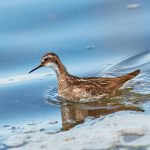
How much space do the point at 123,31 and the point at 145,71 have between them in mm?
1824

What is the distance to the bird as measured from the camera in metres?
12.6

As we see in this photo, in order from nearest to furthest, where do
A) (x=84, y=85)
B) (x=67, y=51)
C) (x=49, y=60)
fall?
(x=84, y=85) → (x=49, y=60) → (x=67, y=51)

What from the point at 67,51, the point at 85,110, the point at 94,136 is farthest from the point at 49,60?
the point at 94,136

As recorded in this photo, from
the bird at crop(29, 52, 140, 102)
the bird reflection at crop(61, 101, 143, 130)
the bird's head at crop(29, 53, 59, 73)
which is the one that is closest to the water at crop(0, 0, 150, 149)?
the bird reflection at crop(61, 101, 143, 130)

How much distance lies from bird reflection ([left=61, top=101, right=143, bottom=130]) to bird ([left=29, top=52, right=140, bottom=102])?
1.37 ft

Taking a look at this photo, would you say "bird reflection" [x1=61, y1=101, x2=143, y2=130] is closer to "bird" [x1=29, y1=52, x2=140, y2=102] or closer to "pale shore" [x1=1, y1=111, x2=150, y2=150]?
"pale shore" [x1=1, y1=111, x2=150, y2=150]

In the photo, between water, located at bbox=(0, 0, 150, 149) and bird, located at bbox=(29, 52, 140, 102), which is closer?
water, located at bbox=(0, 0, 150, 149)

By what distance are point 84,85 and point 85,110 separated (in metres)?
1.00

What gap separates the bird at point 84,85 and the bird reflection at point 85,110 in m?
0.42

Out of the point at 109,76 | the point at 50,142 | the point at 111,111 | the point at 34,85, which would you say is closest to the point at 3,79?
the point at 34,85

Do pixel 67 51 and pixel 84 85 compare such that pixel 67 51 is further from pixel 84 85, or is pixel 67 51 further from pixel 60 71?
pixel 84 85

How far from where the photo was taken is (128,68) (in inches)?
536

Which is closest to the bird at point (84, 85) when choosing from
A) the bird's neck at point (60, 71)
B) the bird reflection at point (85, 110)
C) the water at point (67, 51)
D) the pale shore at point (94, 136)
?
the bird's neck at point (60, 71)

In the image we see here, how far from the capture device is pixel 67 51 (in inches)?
556
